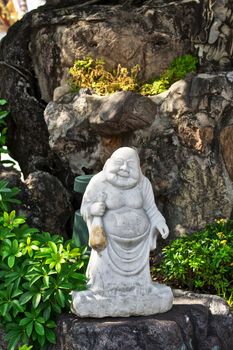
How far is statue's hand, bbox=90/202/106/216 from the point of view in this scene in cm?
559

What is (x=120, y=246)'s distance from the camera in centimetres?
560

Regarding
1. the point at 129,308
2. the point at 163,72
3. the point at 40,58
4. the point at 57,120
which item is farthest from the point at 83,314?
the point at 40,58

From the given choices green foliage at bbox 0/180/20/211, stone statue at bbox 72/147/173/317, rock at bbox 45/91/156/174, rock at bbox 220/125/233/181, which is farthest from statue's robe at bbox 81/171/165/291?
rock at bbox 220/125/233/181

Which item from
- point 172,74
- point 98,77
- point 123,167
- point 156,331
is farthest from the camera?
point 98,77

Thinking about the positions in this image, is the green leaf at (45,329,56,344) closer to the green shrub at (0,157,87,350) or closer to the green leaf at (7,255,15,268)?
the green shrub at (0,157,87,350)

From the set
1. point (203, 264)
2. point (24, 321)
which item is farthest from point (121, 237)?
point (203, 264)

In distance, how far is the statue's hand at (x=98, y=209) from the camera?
18.3 ft

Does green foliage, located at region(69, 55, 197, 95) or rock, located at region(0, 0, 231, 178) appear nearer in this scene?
green foliage, located at region(69, 55, 197, 95)

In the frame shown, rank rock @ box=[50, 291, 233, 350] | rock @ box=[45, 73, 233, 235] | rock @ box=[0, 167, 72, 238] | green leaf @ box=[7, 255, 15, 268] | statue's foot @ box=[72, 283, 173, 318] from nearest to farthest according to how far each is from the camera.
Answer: rock @ box=[50, 291, 233, 350] < statue's foot @ box=[72, 283, 173, 318] < green leaf @ box=[7, 255, 15, 268] < rock @ box=[45, 73, 233, 235] < rock @ box=[0, 167, 72, 238]

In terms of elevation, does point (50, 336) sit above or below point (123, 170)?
below

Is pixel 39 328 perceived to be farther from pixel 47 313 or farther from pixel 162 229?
pixel 162 229

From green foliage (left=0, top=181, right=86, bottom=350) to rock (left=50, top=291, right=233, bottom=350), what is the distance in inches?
6.4

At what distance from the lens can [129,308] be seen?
553cm

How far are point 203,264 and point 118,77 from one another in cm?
296
